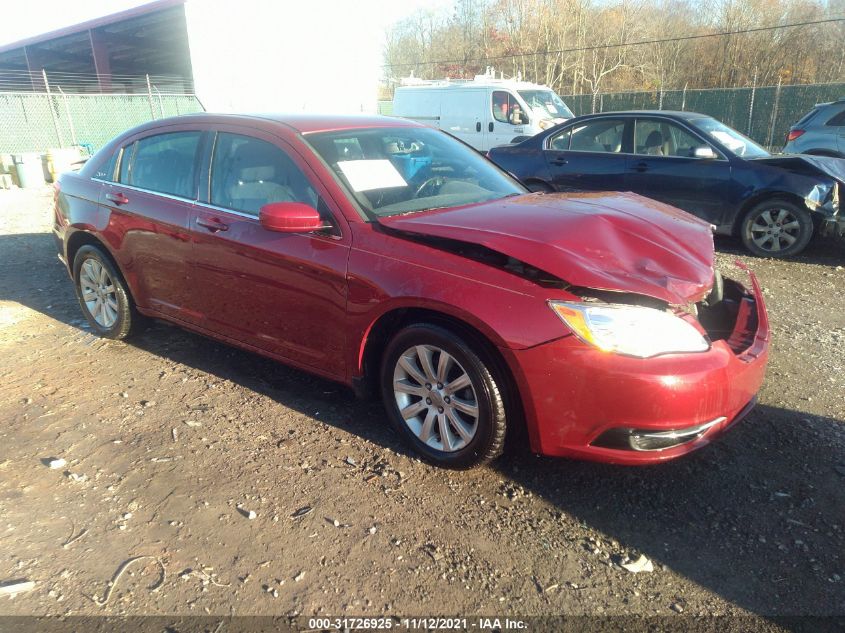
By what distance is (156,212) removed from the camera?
13.4 ft

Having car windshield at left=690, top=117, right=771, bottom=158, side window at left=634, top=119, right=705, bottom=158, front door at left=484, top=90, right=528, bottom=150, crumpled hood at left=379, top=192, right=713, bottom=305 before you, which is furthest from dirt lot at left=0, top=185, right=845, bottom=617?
front door at left=484, top=90, right=528, bottom=150

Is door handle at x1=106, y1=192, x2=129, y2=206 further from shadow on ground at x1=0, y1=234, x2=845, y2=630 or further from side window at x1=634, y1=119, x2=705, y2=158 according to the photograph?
side window at x1=634, y1=119, x2=705, y2=158

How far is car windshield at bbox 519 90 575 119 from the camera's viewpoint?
46.1 ft

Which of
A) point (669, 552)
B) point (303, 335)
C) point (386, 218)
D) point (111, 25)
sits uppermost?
point (111, 25)

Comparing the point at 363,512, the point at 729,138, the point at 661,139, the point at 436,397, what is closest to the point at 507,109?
the point at 661,139

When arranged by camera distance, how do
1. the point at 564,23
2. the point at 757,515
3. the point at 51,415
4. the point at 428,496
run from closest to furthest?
the point at 757,515 < the point at 428,496 < the point at 51,415 < the point at 564,23

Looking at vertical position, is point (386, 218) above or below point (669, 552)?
above

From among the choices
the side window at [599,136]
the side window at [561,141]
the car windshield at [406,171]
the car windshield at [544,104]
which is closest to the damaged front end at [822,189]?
the side window at [599,136]

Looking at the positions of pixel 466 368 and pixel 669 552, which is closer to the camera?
pixel 669 552

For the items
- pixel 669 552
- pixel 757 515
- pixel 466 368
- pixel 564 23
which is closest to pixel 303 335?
pixel 466 368

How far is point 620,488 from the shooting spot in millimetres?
2922

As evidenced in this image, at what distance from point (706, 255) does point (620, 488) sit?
3.99 ft

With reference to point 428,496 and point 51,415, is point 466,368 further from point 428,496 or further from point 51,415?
point 51,415

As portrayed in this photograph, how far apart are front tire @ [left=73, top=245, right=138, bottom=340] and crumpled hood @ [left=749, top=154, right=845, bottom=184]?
6486mm
